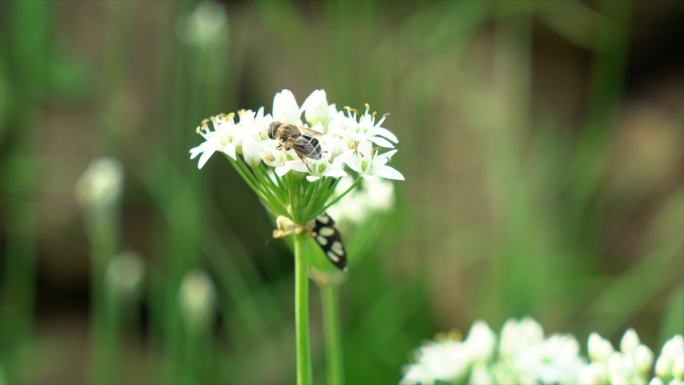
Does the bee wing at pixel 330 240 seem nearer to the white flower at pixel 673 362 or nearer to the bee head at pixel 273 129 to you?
the bee head at pixel 273 129

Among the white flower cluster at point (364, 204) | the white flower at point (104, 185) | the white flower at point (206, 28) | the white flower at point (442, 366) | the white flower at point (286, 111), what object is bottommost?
the white flower at point (442, 366)

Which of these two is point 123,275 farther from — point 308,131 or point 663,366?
point 663,366

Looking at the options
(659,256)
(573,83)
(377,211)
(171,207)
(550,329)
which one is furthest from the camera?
(573,83)

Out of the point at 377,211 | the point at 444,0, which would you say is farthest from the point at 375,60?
the point at 377,211

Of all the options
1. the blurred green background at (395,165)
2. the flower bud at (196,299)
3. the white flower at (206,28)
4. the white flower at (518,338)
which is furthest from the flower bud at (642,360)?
the white flower at (206,28)

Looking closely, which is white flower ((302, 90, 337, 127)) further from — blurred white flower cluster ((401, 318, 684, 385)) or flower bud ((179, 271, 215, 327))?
flower bud ((179, 271, 215, 327))

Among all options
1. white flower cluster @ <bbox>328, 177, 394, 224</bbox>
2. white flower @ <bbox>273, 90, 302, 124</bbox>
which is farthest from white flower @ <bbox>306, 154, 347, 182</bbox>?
white flower cluster @ <bbox>328, 177, 394, 224</bbox>

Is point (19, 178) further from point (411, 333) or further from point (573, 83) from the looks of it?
point (573, 83)
